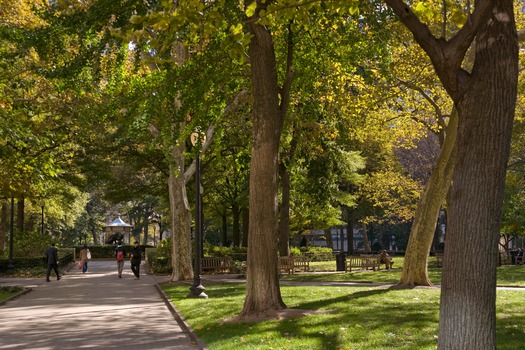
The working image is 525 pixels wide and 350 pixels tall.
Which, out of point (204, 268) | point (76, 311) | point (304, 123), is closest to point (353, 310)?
point (76, 311)

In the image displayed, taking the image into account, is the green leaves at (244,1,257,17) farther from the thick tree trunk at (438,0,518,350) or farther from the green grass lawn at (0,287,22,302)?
the green grass lawn at (0,287,22,302)

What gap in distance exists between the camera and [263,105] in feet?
43.9

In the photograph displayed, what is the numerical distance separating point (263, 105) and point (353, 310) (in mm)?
4567

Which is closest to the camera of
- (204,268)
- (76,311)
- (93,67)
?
(93,67)

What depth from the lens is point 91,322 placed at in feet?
46.3

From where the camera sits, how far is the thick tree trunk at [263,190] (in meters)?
13.1

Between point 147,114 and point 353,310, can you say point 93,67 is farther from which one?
point 353,310

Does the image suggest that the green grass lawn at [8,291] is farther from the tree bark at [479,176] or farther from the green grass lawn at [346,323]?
the tree bark at [479,176]

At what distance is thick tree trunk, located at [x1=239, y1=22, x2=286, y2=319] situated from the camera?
13078 mm

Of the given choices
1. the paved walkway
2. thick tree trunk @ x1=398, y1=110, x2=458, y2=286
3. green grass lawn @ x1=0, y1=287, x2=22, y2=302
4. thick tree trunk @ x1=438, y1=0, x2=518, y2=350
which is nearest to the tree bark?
thick tree trunk @ x1=438, y1=0, x2=518, y2=350

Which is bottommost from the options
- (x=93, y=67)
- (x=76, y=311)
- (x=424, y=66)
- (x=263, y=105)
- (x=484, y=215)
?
(x=76, y=311)

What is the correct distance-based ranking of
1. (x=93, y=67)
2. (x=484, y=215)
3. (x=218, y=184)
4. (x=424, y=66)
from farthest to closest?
(x=218, y=184) < (x=424, y=66) < (x=93, y=67) < (x=484, y=215)

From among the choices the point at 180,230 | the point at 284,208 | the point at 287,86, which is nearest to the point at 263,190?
the point at 287,86

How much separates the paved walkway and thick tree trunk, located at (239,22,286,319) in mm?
1715
